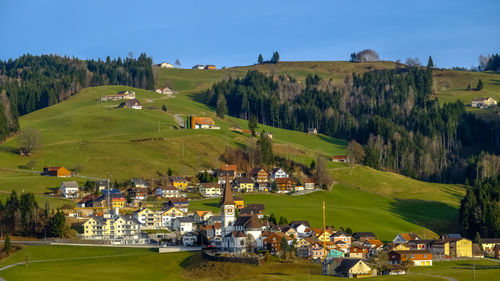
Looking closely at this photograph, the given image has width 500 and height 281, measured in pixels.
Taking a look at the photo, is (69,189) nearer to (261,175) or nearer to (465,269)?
(261,175)

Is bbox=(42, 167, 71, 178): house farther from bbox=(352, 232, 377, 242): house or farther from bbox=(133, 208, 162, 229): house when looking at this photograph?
bbox=(352, 232, 377, 242): house

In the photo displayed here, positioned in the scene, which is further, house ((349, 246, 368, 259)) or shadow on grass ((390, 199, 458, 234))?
shadow on grass ((390, 199, 458, 234))

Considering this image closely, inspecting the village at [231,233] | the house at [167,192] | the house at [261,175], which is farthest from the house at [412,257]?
the house at [261,175]

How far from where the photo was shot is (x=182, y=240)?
11275 centimetres

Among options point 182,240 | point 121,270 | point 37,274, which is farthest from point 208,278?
point 182,240

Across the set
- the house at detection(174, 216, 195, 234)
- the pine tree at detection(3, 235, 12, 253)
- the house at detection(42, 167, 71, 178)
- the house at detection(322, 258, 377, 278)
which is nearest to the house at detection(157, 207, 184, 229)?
the house at detection(174, 216, 195, 234)

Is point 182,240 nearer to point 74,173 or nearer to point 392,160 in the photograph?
point 74,173

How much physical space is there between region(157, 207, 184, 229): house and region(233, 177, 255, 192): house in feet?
93.0

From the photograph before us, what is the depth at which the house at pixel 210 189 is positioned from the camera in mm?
146750

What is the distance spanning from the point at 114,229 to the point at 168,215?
37.3 ft

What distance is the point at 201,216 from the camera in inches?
4860

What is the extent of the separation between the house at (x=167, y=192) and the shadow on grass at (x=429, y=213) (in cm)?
4281

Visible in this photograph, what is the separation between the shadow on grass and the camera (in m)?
136

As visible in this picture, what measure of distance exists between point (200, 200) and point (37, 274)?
58.6 meters
